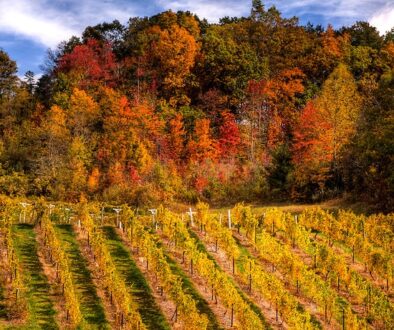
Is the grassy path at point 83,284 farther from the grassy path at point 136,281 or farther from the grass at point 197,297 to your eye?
the grass at point 197,297

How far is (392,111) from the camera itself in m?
37.4

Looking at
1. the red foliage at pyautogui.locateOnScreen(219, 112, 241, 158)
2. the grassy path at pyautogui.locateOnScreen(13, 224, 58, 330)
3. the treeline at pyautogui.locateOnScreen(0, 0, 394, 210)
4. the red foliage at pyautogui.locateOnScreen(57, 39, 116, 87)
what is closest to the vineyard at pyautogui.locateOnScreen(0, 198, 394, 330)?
the grassy path at pyautogui.locateOnScreen(13, 224, 58, 330)

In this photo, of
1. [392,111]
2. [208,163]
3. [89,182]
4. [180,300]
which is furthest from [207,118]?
[180,300]

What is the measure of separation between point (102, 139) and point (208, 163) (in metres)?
10.4

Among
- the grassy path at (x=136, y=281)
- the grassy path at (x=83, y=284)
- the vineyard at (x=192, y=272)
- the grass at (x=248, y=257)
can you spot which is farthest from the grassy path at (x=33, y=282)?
the grass at (x=248, y=257)

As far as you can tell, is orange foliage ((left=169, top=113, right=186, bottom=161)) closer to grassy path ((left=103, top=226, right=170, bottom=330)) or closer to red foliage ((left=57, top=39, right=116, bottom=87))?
red foliage ((left=57, top=39, right=116, bottom=87))

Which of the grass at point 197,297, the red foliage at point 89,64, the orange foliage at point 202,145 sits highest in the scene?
the red foliage at point 89,64

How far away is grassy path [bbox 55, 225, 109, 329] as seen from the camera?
19328mm

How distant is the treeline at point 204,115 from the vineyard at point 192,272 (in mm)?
10020

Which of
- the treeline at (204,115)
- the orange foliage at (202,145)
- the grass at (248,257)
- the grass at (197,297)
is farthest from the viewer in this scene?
the orange foliage at (202,145)

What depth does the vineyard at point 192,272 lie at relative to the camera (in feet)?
62.7

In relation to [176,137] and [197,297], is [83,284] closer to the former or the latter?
[197,297]

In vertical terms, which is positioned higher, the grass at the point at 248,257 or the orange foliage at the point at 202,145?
the orange foliage at the point at 202,145

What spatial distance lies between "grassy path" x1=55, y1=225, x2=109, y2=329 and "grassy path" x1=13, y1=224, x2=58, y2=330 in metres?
1.23
